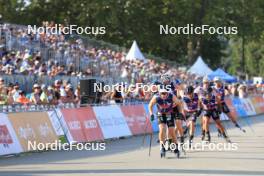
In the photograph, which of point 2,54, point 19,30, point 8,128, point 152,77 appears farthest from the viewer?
point 152,77

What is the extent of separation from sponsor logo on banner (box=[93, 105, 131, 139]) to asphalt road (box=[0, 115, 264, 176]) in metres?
1.92

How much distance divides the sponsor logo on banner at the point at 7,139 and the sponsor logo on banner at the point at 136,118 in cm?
760

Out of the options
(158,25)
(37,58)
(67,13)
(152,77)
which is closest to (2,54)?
(37,58)

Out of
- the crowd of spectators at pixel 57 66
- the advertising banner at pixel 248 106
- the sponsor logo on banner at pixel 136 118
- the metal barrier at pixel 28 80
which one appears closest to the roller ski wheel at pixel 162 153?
the crowd of spectators at pixel 57 66

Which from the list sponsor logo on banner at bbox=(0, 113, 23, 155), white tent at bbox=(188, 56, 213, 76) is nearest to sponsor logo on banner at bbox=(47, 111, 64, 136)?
sponsor logo on banner at bbox=(0, 113, 23, 155)

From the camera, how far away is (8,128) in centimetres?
1872

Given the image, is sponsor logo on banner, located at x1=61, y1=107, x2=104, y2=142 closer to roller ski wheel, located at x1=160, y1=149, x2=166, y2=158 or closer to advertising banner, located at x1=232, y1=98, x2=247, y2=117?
roller ski wheel, located at x1=160, y1=149, x2=166, y2=158

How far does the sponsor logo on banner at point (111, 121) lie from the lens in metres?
24.0

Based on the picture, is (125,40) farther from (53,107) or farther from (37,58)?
(53,107)

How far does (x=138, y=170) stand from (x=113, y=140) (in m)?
9.63

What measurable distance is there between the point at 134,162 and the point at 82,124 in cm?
595

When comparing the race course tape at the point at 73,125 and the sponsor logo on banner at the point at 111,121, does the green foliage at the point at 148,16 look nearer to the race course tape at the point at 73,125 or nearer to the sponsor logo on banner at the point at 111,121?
the race course tape at the point at 73,125

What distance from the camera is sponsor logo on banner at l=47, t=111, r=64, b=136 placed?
20.9 metres

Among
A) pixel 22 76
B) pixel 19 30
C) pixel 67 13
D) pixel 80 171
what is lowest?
pixel 80 171
